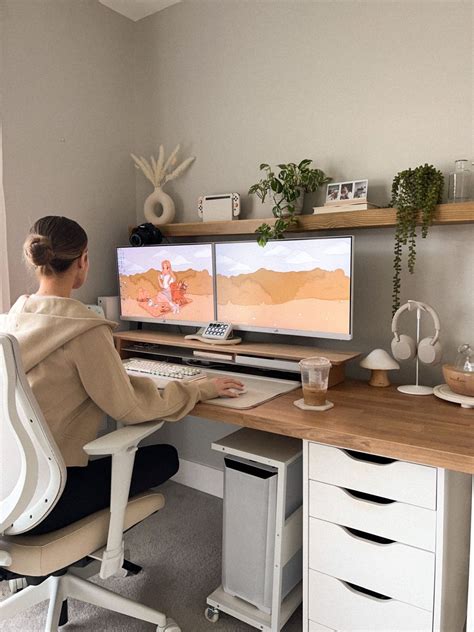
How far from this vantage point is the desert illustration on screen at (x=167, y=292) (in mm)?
2318

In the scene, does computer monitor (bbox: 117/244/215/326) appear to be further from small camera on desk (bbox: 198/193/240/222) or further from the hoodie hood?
the hoodie hood

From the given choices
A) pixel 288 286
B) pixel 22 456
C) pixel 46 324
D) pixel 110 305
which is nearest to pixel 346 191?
pixel 288 286

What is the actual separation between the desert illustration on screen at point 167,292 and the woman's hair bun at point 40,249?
91 centimetres

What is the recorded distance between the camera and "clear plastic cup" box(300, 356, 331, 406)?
1602 mm

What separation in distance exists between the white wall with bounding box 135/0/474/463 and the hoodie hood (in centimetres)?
113

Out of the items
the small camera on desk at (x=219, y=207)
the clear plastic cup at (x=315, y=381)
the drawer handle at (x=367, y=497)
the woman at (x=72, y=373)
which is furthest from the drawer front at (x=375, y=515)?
the small camera on desk at (x=219, y=207)

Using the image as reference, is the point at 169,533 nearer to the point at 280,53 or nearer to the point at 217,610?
the point at 217,610

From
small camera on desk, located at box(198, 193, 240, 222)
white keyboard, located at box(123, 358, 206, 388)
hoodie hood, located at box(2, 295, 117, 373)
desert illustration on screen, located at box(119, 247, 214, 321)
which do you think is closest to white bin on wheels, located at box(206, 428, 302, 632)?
white keyboard, located at box(123, 358, 206, 388)

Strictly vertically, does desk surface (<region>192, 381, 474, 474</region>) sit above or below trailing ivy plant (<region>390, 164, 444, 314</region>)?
below


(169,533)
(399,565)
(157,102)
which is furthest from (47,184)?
(399,565)

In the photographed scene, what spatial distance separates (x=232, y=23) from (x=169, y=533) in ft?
7.68

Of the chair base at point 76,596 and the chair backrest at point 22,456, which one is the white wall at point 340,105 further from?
the chair backrest at point 22,456

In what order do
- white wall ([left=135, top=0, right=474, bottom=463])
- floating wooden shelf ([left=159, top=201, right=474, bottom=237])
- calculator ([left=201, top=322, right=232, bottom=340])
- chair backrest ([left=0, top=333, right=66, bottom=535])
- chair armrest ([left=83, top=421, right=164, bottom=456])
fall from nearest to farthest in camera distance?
1. chair backrest ([left=0, top=333, right=66, bottom=535])
2. chair armrest ([left=83, top=421, right=164, bottom=456])
3. floating wooden shelf ([left=159, top=201, right=474, bottom=237])
4. white wall ([left=135, top=0, right=474, bottom=463])
5. calculator ([left=201, top=322, right=232, bottom=340])

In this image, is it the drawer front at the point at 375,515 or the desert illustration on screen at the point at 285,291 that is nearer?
the drawer front at the point at 375,515
